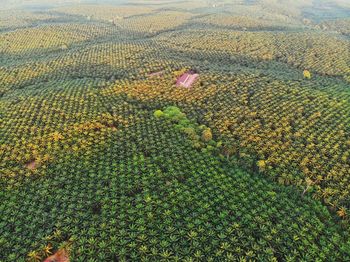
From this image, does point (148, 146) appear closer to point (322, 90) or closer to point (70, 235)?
point (70, 235)

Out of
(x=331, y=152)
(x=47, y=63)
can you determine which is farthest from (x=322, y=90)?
(x=47, y=63)

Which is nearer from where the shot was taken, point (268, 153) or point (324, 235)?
point (324, 235)

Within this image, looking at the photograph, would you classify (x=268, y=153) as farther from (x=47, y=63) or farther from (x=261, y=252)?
(x=47, y=63)

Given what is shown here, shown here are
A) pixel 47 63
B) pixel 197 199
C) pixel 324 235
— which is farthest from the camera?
pixel 47 63

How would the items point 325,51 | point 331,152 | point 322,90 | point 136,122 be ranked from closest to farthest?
point 331,152 < point 136,122 < point 322,90 < point 325,51

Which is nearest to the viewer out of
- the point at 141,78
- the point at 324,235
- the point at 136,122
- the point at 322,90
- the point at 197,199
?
the point at 324,235

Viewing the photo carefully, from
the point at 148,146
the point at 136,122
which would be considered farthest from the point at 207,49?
the point at 148,146
